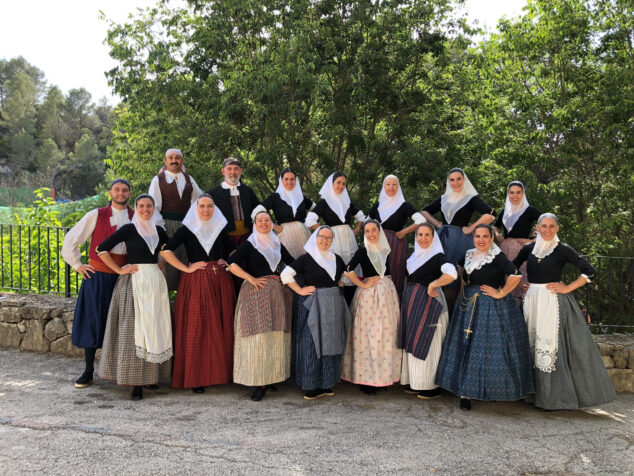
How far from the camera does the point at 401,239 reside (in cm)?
548

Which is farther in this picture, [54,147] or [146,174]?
[54,147]

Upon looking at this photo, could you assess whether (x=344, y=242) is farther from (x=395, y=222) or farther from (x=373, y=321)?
(x=373, y=321)

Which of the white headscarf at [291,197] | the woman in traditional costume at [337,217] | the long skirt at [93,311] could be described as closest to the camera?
the long skirt at [93,311]

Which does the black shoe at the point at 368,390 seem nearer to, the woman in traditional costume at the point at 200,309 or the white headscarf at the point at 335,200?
the woman in traditional costume at the point at 200,309

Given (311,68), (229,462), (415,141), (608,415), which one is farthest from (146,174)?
(608,415)

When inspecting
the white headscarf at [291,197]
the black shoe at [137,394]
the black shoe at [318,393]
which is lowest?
the black shoe at [318,393]

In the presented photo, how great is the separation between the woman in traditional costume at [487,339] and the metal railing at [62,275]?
1541 millimetres

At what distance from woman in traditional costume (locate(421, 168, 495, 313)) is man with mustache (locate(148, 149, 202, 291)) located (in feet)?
7.70

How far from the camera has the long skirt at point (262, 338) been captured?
481 centimetres

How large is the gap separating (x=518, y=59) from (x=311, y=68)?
388 centimetres

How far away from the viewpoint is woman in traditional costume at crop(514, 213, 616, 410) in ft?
15.2

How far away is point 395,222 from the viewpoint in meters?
5.49

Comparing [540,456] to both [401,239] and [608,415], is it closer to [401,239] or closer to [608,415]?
[608,415]

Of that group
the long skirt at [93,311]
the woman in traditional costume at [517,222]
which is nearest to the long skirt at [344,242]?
the woman in traditional costume at [517,222]
